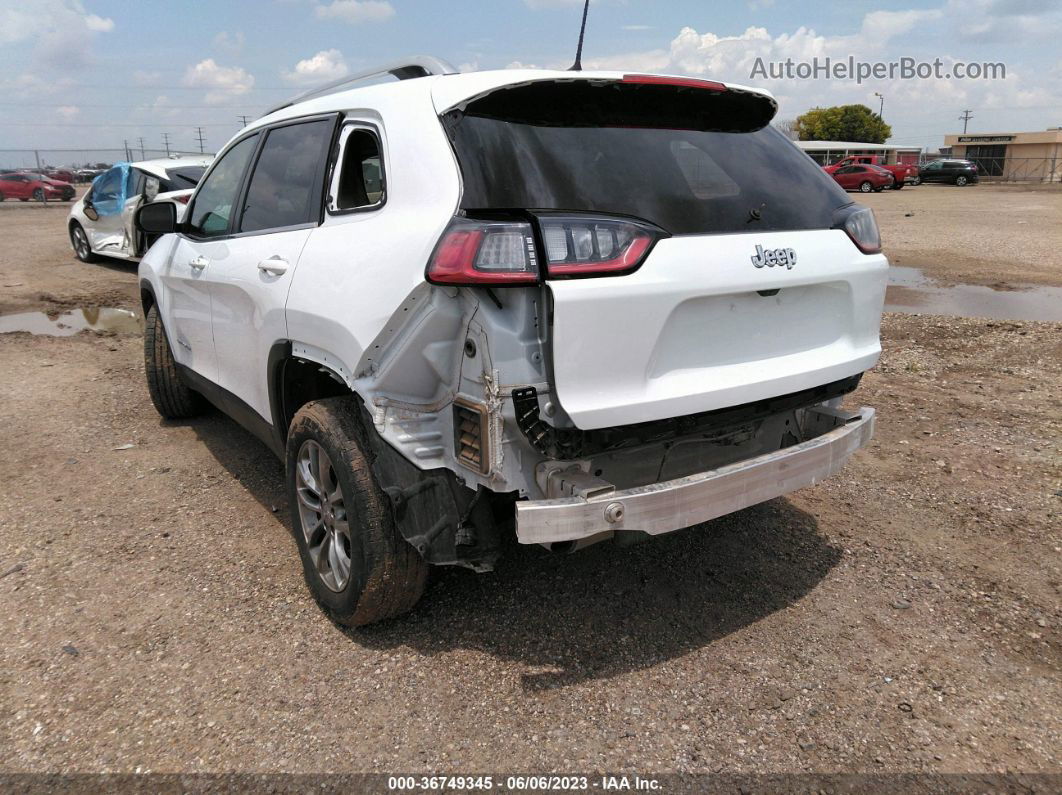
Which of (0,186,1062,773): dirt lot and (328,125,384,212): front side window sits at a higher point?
(328,125,384,212): front side window

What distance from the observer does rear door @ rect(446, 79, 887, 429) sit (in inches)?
92.8

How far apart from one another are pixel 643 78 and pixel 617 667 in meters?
2.08

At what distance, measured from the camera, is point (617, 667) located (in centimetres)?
285

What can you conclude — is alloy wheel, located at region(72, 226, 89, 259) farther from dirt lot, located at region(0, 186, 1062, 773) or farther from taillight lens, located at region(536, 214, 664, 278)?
taillight lens, located at region(536, 214, 664, 278)

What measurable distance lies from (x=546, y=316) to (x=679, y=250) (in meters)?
0.52

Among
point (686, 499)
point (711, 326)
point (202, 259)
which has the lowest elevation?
point (686, 499)

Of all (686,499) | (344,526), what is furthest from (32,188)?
(686,499)

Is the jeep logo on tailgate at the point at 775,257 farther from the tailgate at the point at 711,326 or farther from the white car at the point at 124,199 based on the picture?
the white car at the point at 124,199

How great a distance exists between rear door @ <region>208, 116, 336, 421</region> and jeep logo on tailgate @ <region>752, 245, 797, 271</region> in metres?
1.70

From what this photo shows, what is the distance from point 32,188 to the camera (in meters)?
32.8

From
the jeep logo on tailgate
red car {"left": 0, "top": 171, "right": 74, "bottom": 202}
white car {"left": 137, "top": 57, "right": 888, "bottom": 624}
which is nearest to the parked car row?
red car {"left": 0, "top": 171, "right": 74, "bottom": 202}

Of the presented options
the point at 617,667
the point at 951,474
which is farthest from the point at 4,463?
the point at 951,474

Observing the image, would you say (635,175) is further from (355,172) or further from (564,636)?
(564,636)

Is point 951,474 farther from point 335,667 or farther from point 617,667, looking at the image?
point 335,667
